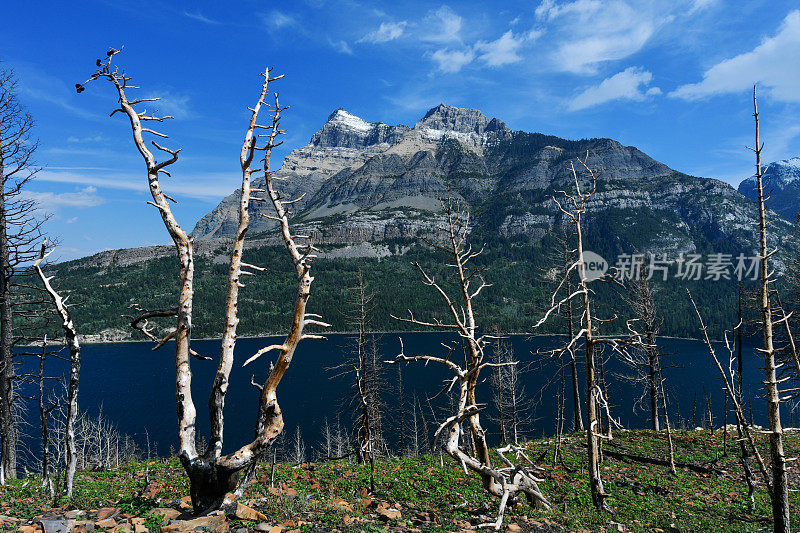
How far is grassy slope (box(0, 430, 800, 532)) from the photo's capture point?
1036 centimetres

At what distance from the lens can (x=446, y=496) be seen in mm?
14672

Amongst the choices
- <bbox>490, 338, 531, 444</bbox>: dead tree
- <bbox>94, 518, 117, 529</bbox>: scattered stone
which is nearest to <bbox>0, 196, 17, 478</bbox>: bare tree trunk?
<bbox>94, 518, 117, 529</bbox>: scattered stone

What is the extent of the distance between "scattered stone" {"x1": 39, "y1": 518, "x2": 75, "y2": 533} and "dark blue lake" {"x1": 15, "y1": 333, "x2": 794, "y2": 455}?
1950 inches

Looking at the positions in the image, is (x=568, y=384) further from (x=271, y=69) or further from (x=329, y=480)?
(x=271, y=69)

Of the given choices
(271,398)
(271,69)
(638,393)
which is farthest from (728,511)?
(638,393)

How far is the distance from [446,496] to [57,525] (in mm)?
10955

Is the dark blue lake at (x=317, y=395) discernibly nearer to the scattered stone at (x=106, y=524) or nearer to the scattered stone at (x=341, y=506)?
the scattered stone at (x=341, y=506)

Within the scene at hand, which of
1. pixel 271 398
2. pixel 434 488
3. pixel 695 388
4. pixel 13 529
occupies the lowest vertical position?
pixel 695 388

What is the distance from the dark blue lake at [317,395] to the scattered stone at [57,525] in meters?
49.5

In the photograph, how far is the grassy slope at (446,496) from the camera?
10359mm

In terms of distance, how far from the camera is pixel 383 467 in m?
20.7

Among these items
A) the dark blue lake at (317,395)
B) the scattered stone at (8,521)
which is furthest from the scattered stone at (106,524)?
the dark blue lake at (317,395)

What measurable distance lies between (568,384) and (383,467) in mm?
87089

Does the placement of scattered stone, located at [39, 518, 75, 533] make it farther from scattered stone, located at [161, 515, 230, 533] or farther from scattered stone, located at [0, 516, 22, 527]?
scattered stone, located at [161, 515, 230, 533]
